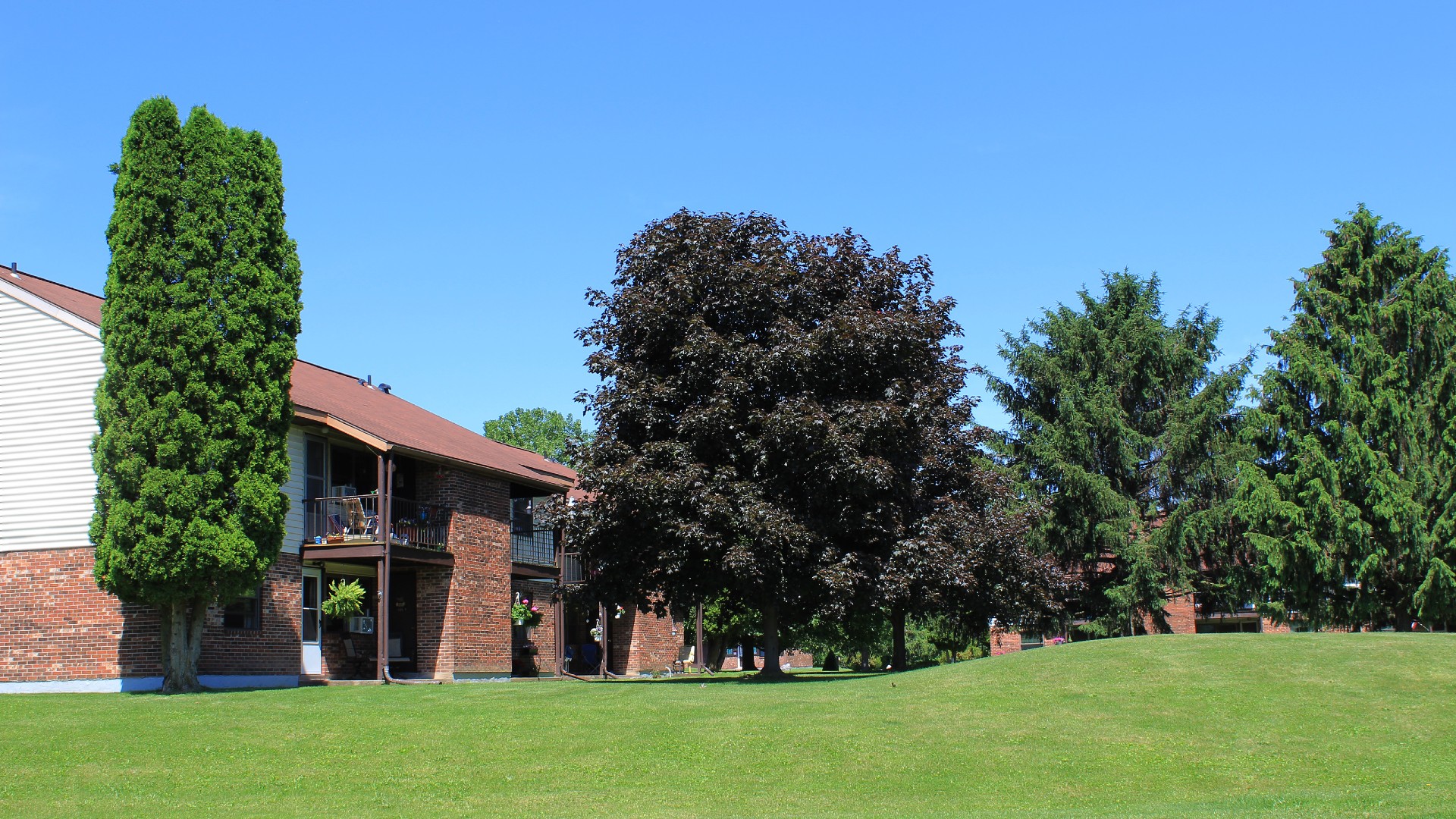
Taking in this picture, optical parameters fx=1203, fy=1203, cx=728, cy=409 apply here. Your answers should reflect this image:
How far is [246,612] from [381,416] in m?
6.70

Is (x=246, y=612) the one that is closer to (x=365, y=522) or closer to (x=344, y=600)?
(x=344, y=600)

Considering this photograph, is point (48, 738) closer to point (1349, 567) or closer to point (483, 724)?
point (483, 724)

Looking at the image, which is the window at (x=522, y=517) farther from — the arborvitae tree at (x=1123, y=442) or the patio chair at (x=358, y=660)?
the arborvitae tree at (x=1123, y=442)

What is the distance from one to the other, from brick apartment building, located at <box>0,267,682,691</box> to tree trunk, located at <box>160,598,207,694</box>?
5.09 feet

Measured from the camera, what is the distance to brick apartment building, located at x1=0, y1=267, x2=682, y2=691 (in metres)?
21.8

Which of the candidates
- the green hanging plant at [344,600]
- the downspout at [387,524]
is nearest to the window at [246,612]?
the green hanging plant at [344,600]

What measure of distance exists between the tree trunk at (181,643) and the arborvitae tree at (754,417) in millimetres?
6761

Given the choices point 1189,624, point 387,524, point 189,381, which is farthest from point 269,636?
point 1189,624

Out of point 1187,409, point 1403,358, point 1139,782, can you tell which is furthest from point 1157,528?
point 1139,782

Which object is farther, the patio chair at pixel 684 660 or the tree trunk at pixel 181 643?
the patio chair at pixel 684 660

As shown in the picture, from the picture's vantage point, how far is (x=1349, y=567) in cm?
3162

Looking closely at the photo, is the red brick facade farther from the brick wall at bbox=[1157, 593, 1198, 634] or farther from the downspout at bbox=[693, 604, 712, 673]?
the downspout at bbox=[693, 604, 712, 673]

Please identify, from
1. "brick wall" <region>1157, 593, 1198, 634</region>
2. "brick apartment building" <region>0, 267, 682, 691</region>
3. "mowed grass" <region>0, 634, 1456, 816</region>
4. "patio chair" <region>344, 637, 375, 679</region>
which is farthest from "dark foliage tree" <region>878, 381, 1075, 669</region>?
"brick wall" <region>1157, 593, 1198, 634</region>

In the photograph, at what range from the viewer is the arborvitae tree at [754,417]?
2102 cm
